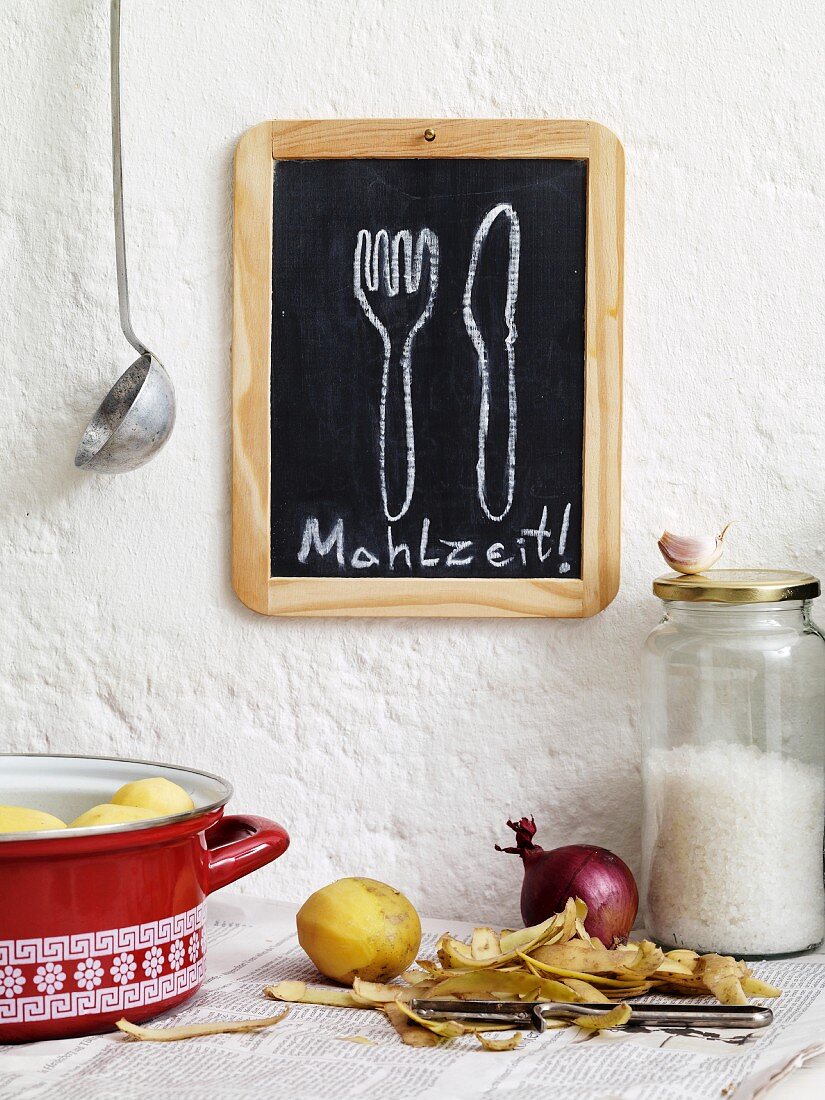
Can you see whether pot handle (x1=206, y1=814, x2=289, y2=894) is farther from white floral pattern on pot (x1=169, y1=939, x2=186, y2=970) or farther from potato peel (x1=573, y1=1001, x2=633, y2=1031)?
potato peel (x1=573, y1=1001, x2=633, y2=1031)

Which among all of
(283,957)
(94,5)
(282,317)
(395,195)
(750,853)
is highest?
(94,5)

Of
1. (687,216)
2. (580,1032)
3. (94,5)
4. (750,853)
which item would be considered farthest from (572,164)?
(580,1032)

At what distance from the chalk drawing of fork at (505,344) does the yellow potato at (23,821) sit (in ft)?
1.59

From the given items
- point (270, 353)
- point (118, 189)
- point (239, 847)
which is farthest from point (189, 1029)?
point (118, 189)

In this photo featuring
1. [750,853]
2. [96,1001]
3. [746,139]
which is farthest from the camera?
[746,139]

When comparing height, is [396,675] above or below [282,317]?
below

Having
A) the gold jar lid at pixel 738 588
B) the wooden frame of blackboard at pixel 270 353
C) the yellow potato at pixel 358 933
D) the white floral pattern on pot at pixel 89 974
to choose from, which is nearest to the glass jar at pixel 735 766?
the gold jar lid at pixel 738 588

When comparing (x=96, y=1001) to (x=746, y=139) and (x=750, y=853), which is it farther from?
(x=746, y=139)

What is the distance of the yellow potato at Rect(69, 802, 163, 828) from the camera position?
2.58ft

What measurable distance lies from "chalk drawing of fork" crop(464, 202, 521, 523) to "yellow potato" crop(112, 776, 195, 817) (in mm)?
394

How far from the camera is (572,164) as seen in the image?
106 cm

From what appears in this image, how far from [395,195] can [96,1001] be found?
2.45 feet

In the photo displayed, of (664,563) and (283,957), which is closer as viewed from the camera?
(283,957)

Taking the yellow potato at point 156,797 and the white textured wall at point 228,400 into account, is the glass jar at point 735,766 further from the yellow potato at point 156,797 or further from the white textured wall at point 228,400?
the yellow potato at point 156,797
